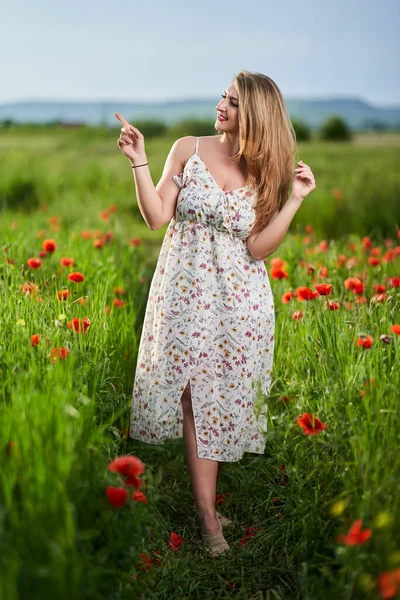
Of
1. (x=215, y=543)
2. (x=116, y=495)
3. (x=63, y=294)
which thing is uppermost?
(x=63, y=294)

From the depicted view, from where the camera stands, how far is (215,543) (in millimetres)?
2684

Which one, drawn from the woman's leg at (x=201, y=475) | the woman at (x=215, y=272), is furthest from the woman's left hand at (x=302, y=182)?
the woman's leg at (x=201, y=475)

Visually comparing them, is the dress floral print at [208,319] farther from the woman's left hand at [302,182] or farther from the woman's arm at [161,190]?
the woman's left hand at [302,182]

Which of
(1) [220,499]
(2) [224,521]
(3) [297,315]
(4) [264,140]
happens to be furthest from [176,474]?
(4) [264,140]

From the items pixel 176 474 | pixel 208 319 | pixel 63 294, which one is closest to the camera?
pixel 208 319

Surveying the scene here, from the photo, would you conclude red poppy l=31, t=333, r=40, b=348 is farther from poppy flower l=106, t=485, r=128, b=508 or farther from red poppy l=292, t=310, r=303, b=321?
red poppy l=292, t=310, r=303, b=321

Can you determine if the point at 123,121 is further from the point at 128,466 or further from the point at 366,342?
the point at 128,466

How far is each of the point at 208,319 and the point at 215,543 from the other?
0.84 meters

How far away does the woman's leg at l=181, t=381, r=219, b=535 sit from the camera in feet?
8.96

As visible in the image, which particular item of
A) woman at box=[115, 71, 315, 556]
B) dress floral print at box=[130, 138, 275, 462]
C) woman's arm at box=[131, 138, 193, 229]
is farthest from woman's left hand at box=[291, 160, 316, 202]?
woman's arm at box=[131, 138, 193, 229]

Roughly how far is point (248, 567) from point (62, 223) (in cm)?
532

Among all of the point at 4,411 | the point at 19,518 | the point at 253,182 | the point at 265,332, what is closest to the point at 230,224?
the point at 253,182

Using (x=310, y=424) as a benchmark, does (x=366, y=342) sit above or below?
above

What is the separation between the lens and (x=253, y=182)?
282 cm
